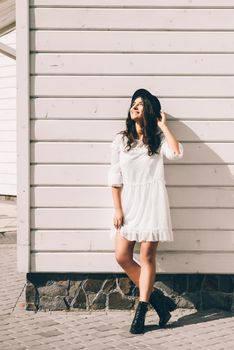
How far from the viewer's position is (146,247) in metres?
5.95

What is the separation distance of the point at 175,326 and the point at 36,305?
1372 millimetres

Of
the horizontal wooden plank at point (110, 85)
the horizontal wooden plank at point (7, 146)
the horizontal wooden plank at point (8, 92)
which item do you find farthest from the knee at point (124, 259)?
the horizontal wooden plank at point (8, 92)

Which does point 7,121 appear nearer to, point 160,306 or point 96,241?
point 96,241

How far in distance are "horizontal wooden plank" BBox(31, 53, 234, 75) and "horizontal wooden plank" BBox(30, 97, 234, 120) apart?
10.1 inches

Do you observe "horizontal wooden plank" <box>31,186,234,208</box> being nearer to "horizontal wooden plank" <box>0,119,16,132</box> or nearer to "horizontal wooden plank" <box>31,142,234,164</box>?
"horizontal wooden plank" <box>31,142,234,164</box>

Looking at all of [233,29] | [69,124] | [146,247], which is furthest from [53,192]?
[233,29]

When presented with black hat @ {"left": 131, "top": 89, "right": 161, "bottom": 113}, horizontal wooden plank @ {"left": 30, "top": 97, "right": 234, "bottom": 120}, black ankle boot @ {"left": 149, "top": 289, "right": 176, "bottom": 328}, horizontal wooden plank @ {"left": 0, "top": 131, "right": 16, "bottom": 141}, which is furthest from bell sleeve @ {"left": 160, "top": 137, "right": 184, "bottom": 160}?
horizontal wooden plank @ {"left": 0, "top": 131, "right": 16, "bottom": 141}

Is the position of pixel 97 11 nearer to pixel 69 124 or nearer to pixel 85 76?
pixel 85 76

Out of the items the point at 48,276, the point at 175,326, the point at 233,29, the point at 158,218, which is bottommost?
the point at 175,326

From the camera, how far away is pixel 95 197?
20.9 ft

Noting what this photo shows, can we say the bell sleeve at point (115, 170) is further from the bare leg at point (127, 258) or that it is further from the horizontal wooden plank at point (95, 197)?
the bare leg at point (127, 258)

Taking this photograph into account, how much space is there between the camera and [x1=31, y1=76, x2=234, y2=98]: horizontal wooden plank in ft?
20.6

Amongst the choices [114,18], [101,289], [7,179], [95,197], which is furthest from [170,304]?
[7,179]

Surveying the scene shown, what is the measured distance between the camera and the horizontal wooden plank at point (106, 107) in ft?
20.7
